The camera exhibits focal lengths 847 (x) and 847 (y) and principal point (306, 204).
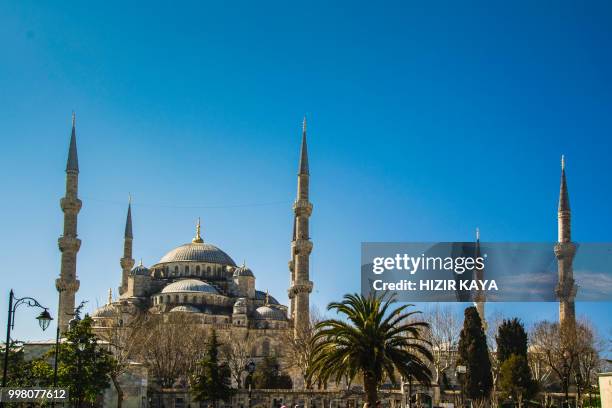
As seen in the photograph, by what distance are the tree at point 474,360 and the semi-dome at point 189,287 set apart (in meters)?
35.0

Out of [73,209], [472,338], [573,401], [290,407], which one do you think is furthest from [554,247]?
[73,209]

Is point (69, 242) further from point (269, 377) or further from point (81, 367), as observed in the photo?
point (81, 367)

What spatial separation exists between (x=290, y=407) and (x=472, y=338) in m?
11.3

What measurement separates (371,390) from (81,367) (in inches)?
474

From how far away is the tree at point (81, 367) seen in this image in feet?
108

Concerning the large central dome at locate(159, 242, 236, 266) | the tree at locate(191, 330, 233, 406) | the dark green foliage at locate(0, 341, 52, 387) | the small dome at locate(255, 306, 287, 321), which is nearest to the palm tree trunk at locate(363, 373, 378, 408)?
the dark green foliage at locate(0, 341, 52, 387)

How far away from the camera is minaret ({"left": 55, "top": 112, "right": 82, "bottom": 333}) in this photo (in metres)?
60.8

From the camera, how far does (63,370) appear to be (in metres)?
33.2

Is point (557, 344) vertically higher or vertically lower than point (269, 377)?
higher

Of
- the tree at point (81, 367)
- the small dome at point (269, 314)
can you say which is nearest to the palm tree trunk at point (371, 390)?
the tree at point (81, 367)

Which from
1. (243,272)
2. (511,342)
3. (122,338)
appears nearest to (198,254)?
(243,272)

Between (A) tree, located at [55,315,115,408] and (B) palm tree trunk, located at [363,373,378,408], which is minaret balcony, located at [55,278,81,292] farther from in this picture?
(B) palm tree trunk, located at [363,373,378,408]

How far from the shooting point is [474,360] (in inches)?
1773

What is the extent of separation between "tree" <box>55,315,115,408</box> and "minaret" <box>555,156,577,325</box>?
1274 inches
